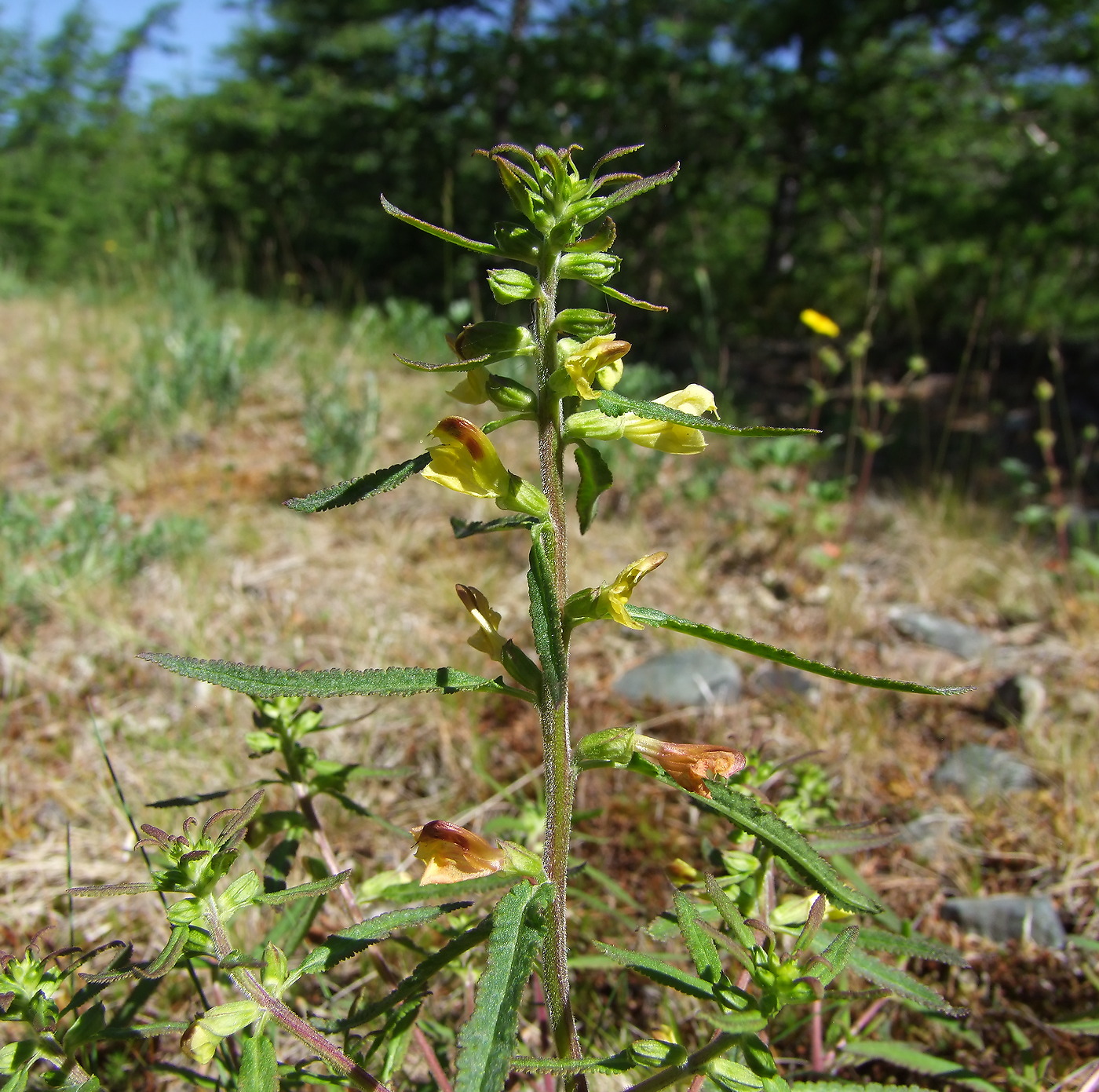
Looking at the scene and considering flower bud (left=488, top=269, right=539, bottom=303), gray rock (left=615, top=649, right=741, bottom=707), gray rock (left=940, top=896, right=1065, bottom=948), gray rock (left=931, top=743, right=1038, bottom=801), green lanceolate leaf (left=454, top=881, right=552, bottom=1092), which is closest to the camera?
green lanceolate leaf (left=454, top=881, right=552, bottom=1092)

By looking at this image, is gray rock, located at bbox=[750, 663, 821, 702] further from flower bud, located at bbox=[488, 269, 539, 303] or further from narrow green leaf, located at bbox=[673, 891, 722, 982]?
flower bud, located at bbox=[488, 269, 539, 303]

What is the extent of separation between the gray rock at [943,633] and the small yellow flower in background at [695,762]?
7.61ft

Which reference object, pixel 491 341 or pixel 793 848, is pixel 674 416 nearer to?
pixel 491 341

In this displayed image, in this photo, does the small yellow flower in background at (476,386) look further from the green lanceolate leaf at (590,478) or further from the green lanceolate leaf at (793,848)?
the green lanceolate leaf at (793,848)

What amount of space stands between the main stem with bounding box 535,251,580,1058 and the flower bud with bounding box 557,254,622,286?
0.7 inches

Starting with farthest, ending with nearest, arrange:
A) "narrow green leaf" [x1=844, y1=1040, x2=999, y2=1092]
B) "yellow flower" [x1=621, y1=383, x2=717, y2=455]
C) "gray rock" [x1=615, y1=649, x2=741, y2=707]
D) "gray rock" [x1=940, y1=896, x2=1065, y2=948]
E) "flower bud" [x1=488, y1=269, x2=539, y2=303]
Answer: "gray rock" [x1=615, y1=649, x2=741, y2=707]
"gray rock" [x1=940, y1=896, x2=1065, y2=948]
"narrow green leaf" [x1=844, y1=1040, x2=999, y2=1092]
"yellow flower" [x1=621, y1=383, x2=717, y2=455]
"flower bud" [x1=488, y1=269, x2=539, y2=303]

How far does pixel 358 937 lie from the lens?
947 mm

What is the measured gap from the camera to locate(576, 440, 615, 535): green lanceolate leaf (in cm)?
100

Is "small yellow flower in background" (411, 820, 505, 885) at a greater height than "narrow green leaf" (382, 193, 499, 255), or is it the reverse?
"narrow green leaf" (382, 193, 499, 255)

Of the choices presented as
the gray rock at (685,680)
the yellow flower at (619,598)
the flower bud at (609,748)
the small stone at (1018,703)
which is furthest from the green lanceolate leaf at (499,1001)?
the small stone at (1018,703)

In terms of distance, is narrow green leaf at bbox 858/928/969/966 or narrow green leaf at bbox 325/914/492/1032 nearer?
narrow green leaf at bbox 325/914/492/1032

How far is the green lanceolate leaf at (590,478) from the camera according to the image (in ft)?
3.28

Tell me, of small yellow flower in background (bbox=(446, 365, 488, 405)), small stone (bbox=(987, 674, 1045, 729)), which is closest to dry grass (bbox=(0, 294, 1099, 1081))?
small stone (bbox=(987, 674, 1045, 729))

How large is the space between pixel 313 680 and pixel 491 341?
452 mm
